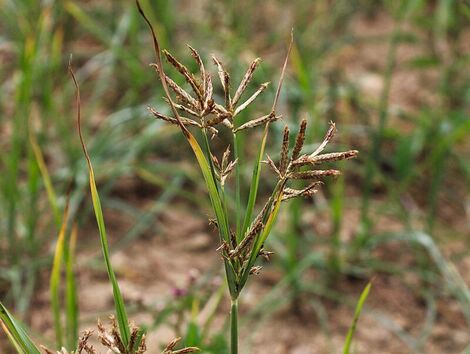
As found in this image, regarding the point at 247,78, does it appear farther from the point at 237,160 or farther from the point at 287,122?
the point at 287,122

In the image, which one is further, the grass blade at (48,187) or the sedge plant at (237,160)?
the grass blade at (48,187)

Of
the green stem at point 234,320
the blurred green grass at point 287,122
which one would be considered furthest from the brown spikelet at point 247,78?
the blurred green grass at point 287,122

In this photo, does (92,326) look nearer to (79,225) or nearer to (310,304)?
(79,225)

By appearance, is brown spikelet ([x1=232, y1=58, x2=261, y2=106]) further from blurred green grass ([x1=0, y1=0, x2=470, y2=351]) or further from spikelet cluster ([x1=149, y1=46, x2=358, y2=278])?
blurred green grass ([x1=0, y1=0, x2=470, y2=351])

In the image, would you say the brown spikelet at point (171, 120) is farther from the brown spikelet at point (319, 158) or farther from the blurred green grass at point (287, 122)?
the blurred green grass at point (287, 122)

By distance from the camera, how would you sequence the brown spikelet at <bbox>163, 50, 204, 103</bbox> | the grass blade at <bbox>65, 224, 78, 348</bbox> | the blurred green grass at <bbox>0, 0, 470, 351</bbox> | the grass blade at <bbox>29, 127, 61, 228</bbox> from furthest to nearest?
the blurred green grass at <bbox>0, 0, 470, 351</bbox> < the grass blade at <bbox>29, 127, 61, 228</bbox> < the grass blade at <bbox>65, 224, 78, 348</bbox> < the brown spikelet at <bbox>163, 50, 204, 103</bbox>

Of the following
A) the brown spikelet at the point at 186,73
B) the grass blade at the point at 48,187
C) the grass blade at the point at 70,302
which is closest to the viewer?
the brown spikelet at the point at 186,73

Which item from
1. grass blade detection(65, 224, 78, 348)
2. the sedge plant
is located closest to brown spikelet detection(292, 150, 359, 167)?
the sedge plant

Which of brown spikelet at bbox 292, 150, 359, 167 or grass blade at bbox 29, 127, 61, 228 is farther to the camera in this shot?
grass blade at bbox 29, 127, 61, 228

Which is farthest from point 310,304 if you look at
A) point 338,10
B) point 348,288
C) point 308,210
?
point 338,10
